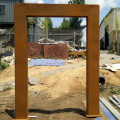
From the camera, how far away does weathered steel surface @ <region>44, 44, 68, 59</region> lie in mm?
14227

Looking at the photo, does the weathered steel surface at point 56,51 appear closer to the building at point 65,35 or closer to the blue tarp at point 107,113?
the building at point 65,35

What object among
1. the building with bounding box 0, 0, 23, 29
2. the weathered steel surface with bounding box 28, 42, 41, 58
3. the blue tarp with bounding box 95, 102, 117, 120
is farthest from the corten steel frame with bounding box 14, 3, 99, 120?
the building with bounding box 0, 0, 23, 29

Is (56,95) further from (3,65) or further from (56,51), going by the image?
(56,51)

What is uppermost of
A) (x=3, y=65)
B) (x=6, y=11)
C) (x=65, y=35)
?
(x=6, y=11)

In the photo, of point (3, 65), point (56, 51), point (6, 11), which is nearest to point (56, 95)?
point (3, 65)

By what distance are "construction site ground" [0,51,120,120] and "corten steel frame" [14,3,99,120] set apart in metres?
0.50

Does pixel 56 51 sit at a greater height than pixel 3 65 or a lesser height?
greater

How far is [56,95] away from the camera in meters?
5.79

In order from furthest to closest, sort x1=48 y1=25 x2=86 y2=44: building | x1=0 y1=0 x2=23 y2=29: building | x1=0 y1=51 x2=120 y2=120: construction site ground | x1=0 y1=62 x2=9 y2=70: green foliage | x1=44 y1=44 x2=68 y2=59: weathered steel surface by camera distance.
A: x1=48 y1=25 x2=86 y2=44: building
x1=0 y1=0 x2=23 y2=29: building
x1=44 y1=44 x2=68 y2=59: weathered steel surface
x1=0 y1=62 x2=9 y2=70: green foliage
x1=0 y1=51 x2=120 y2=120: construction site ground

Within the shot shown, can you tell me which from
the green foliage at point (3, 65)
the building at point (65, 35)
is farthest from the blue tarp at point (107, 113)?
the building at point (65, 35)

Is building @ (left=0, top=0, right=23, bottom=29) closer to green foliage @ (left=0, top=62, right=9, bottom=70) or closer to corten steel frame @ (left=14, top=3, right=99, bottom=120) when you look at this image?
green foliage @ (left=0, top=62, right=9, bottom=70)

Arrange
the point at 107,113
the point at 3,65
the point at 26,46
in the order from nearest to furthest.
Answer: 1. the point at 26,46
2. the point at 107,113
3. the point at 3,65

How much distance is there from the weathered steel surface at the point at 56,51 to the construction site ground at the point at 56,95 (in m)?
4.10

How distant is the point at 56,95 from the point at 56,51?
28.8 ft
